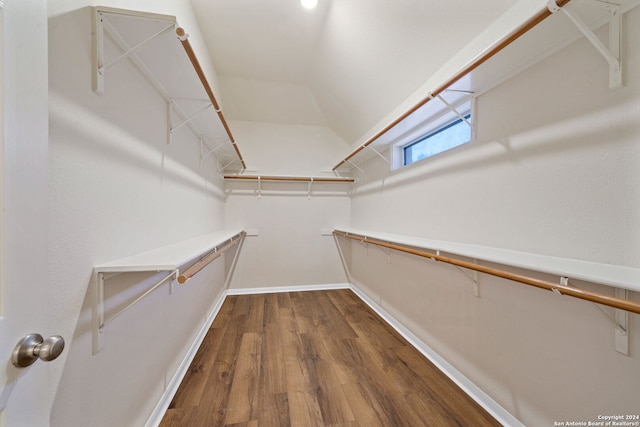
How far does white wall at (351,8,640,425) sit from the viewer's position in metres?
0.81

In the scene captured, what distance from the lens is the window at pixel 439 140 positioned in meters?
1.57

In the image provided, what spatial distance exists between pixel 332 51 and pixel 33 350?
253cm

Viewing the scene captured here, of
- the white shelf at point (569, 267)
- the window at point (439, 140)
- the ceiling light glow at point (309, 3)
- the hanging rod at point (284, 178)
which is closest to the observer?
the white shelf at point (569, 267)

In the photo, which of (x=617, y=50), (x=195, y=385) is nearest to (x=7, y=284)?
(x=195, y=385)

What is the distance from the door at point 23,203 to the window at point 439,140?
168 cm

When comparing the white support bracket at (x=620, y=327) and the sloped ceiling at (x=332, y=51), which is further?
the sloped ceiling at (x=332, y=51)

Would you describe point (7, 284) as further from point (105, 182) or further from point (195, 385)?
point (195, 385)

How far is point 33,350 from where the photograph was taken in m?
0.42

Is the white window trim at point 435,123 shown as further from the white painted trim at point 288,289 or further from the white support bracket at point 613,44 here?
the white painted trim at point 288,289

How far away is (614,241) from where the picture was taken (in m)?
0.82

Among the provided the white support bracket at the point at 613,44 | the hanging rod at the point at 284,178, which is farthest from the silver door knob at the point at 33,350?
the hanging rod at the point at 284,178

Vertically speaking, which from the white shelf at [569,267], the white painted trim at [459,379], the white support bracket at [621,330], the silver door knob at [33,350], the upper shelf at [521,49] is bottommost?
the white painted trim at [459,379]

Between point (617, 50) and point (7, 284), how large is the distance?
173cm

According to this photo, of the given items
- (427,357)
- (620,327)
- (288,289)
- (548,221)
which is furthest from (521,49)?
(288,289)
